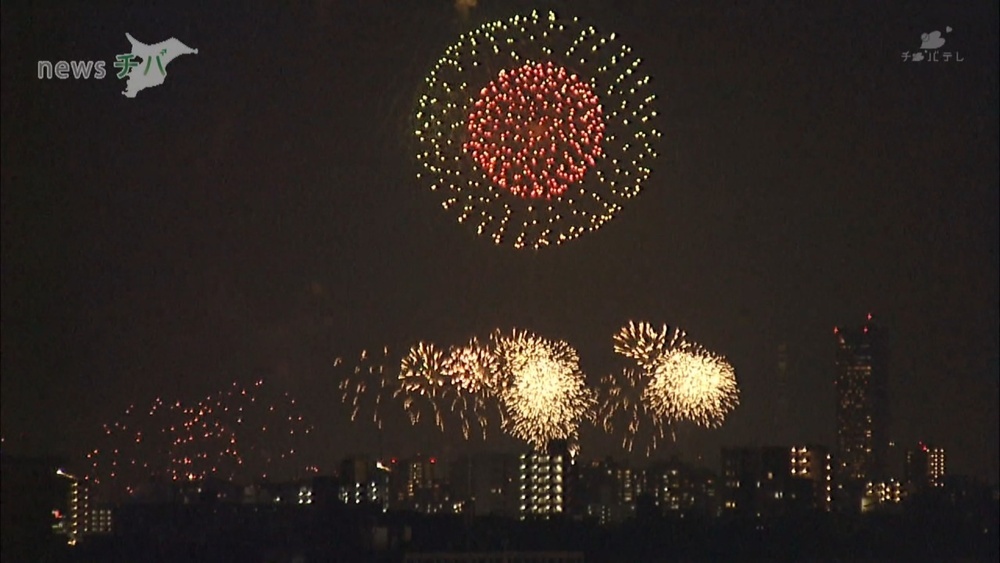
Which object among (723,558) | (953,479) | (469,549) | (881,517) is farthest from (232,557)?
(953,479)

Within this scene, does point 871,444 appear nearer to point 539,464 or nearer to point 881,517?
point 881,517

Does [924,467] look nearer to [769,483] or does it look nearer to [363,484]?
[769,483]

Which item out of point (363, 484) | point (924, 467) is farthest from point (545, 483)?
point (924, 467)

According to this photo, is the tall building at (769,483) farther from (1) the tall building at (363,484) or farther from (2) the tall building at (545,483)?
(1) the tall building at (363,484)

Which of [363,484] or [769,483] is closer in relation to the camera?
[363,484]

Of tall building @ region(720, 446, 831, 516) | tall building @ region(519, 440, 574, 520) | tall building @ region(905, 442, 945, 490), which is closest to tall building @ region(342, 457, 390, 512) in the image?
tall building @ region(519, 440, 574, 520)

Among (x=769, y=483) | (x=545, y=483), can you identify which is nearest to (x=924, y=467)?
(x=769, y=483)
